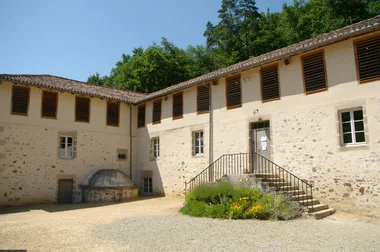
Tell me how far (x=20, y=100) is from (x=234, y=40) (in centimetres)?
1941

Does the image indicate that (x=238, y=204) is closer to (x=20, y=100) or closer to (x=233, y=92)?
(x=233, y=92)

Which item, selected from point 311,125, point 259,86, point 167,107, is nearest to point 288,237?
point 311,125

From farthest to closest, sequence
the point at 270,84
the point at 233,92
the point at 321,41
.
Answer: the point at 233,92 → the point at 270,84 → the point at 321,41

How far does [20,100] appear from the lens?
47.5 ft

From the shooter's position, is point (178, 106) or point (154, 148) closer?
point (178, 106)

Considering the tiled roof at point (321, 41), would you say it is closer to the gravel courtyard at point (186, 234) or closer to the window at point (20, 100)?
the gravel courtyard at point (186, 234)

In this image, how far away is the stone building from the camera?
9.80 metres

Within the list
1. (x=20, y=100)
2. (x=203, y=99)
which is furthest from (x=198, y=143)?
(x=20, y=100)

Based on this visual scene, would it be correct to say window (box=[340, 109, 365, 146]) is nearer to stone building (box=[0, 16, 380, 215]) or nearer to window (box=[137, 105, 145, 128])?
stone building (box=[0, 16, 380, 215])

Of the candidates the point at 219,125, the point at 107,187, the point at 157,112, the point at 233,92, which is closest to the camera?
the point at 233,92

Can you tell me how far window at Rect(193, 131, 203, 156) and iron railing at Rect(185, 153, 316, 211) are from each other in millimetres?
1206

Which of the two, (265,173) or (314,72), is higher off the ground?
(314,72)

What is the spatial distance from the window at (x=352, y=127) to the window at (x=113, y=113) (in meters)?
12.0

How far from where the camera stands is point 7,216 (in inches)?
436
